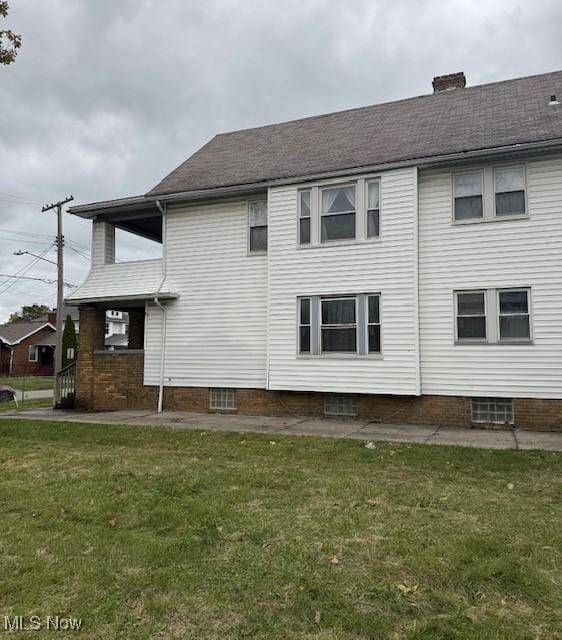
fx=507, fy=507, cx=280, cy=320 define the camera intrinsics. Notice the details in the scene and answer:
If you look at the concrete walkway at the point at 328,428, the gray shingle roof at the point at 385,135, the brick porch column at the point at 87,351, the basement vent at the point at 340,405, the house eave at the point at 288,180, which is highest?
the gray shingle roof at the point at 385,135

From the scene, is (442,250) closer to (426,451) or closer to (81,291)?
(426,451)

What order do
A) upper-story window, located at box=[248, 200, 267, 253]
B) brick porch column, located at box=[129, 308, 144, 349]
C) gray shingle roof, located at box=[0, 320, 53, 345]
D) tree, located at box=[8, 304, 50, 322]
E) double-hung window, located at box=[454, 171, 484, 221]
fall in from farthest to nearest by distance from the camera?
tree, located at box=[8, 304, 50, 322] → gray shingle roof, located at box=[0, 320, 53, 345] → brick porch column, located at box=[129, 308, 144, 349] → upper-story window, located at box=[248, 200, 267, 253] → double-hung window, located at box=[454, 171, 484, 221]

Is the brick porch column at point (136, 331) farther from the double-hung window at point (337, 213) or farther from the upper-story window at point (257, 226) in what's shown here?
the double-hung window at point (337, 213)

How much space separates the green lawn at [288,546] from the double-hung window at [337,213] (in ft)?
19.3

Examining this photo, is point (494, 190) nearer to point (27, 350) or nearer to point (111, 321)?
point (27, 350)

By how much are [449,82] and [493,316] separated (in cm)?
818

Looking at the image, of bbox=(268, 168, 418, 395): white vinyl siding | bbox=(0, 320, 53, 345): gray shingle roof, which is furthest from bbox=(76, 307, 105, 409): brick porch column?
bbox=(0, 320, 53, 345): gray shingle roof

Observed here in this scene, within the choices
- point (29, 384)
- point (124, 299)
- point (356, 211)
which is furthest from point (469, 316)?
point (29, 384)

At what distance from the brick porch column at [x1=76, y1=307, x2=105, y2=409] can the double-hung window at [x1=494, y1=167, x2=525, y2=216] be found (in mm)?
10672

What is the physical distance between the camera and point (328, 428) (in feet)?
33.5

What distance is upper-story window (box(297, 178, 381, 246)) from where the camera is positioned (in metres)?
11.3

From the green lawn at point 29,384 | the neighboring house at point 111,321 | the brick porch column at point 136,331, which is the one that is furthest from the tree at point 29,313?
the brick porch column at point 136,331

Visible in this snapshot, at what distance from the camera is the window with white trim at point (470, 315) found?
10.4m

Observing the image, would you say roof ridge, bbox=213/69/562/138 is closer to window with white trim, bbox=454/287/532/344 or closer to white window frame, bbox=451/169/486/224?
white window frame, bbox=451/169/486/224
